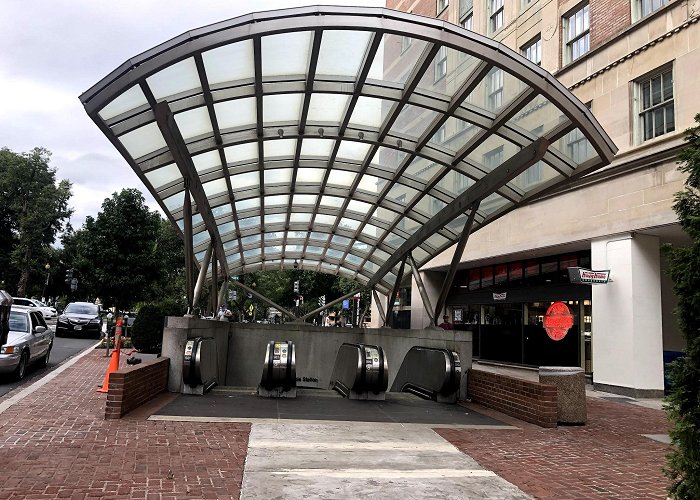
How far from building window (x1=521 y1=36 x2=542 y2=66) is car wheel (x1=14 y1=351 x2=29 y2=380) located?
18046mm

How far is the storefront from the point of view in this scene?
18.2 m

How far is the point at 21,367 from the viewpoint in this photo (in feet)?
39.6

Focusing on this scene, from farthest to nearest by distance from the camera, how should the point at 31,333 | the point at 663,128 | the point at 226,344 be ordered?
the point at 226,344 → the point at 663,128 → the point at 31,333

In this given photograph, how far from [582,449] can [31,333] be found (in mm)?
11580

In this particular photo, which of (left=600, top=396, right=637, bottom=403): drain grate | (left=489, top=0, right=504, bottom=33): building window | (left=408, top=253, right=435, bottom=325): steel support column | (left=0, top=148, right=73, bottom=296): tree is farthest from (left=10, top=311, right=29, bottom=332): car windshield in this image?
(left=0, top=148, right=73, bottom=296): tree

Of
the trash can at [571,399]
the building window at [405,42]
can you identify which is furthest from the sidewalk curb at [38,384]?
the trash can at [571,399]

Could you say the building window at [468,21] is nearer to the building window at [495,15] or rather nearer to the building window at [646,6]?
the building window at [495,15]

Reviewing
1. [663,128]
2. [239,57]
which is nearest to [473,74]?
[239,57]

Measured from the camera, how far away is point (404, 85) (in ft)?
31.4

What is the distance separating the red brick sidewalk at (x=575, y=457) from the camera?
551 centimetres

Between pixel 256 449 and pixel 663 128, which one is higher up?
pixel 663 128

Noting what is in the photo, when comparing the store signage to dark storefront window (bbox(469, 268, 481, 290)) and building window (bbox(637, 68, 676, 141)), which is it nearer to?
building window (bbox(637, 68, 676, 141))

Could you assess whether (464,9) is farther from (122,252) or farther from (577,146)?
(122,252)

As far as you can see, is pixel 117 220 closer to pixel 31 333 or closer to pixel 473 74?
pixel 31 333
